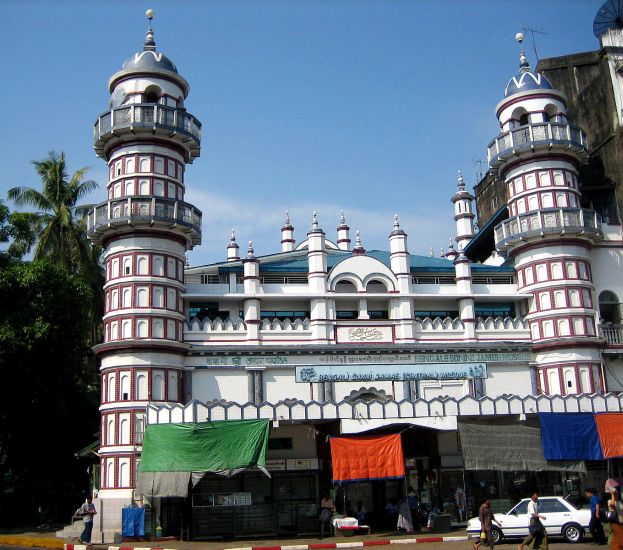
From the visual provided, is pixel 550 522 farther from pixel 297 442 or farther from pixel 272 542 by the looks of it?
pixel 297 442

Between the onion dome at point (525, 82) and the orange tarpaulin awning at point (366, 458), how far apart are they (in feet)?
70.1

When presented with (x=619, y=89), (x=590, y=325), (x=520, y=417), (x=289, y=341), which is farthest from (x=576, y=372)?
(x=619, y=89)

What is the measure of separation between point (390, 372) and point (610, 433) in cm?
1039

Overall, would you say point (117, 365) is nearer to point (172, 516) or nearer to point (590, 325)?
point (172, 516)

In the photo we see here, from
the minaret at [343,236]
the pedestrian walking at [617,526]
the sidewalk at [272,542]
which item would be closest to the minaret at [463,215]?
the minaret at [343,236]

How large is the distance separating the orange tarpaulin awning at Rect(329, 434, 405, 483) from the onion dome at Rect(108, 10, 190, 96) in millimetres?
20224

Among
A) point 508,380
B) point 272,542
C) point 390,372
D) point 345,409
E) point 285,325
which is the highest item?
point 285,325

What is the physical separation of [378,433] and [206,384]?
29.9ft

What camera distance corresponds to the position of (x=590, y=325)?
3847 centimetres

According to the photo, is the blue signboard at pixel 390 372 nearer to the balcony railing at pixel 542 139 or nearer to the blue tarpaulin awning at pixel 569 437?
the blue tarpaulin awning at pixel 569 437

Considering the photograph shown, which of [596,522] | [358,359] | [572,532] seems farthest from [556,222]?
[596,522]

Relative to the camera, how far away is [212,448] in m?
29.6

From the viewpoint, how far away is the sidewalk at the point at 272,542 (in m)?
26.1

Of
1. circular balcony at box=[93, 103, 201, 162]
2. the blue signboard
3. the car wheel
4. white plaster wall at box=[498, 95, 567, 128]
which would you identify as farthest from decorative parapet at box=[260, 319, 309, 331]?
the car wheel
